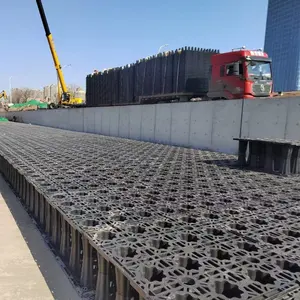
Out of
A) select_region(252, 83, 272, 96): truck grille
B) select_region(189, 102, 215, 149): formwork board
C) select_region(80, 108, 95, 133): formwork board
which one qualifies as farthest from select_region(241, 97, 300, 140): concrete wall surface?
select_region(80, 108, 95, 133): formwork board

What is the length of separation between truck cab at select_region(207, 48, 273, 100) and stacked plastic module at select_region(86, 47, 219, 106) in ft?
7.69

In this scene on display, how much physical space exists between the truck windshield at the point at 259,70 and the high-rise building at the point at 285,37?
2222 centimetres

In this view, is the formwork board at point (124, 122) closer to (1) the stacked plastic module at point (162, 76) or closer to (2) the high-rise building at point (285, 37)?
(1) the stacked plastic module at point (162, 76)

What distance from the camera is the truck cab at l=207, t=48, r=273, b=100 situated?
1101 centimetres

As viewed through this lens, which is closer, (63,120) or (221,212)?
(221,212)

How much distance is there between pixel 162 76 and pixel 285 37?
3429cm

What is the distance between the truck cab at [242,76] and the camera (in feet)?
36.1

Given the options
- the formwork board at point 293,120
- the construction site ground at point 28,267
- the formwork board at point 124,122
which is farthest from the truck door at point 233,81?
the construction site ground at point 28,267

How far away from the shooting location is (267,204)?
3338 millimetres

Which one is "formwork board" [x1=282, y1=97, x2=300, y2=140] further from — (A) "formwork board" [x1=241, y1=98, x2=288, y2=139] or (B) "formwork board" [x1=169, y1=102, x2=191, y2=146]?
(B) "formwork board" [x1=169, y1=102, x2=191, y2=146]

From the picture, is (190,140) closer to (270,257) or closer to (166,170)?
(166,170)

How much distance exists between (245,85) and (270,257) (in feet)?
32.1

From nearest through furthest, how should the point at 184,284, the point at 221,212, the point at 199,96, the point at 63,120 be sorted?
the point at 184,284
the point at 221,212
the point at 199,96
the point at 63,120

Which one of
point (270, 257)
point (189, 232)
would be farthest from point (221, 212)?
point (270, 257)
